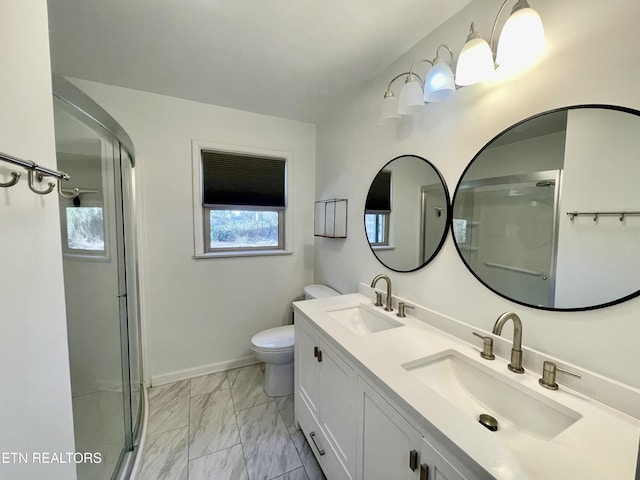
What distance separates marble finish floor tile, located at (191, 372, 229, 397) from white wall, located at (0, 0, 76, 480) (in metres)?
1.49

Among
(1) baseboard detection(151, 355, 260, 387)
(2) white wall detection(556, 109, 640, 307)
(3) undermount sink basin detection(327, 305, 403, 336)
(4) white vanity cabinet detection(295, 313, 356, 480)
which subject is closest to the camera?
(2) white wall detection(556, 109, 640, 307)

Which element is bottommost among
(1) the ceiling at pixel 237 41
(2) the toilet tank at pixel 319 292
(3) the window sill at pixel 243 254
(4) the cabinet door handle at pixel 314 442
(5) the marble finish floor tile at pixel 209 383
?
(5) the marble finish floor tile at pixel 209 383

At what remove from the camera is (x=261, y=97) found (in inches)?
79.5

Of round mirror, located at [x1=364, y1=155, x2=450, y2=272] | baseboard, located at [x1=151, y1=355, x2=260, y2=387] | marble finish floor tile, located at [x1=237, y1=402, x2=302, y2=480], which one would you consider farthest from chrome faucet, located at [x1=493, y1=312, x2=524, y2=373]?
baseboard, located at [x1=151, y1=355, x2=260, y2=387]

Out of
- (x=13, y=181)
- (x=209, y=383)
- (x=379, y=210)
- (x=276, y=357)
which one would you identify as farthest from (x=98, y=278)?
(x=379, y=210)

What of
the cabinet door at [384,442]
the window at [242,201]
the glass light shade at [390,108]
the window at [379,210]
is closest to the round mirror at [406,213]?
the window at [379,210]

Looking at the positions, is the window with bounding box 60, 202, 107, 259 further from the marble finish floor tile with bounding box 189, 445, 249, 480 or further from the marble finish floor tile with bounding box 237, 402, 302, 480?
the marble finish floor tile with bounding box 237, 402, 302, 480

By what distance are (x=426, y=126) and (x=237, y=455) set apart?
2.17 meters

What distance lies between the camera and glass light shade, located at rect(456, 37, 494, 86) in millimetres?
981

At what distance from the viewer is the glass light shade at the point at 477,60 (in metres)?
0.98

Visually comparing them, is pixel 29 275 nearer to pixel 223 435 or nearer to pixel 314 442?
pixel 314 442

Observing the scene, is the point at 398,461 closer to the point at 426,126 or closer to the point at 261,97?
the point at 426,126

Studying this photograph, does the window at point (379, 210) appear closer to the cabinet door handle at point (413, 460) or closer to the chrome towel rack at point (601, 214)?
the chrome towel rack at point (601, 214)

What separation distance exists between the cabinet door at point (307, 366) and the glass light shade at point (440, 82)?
1358mm
